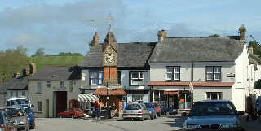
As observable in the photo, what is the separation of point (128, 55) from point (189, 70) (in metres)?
8.53

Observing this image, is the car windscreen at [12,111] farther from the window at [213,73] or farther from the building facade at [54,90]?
the building facade at [54,90]

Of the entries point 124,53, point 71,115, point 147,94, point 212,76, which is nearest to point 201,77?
point 212,76

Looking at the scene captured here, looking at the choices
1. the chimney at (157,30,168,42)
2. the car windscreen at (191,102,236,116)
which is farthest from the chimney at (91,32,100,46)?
the car windscreen at (191,102,236,116)

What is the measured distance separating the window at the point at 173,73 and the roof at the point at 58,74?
14.7 meters

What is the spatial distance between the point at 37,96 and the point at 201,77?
25541mm

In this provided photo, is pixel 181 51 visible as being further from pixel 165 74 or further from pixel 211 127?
pixel 211 127

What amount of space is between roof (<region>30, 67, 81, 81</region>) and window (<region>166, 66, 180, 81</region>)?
14.7m

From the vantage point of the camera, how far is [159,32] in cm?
6894

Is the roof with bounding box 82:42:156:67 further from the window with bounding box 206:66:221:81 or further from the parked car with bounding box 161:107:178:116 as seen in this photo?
the window with bounding box 206:66:221:81

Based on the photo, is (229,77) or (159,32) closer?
(229,77)

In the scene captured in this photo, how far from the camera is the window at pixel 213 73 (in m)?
61.9

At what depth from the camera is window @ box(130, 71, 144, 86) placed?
65625mm

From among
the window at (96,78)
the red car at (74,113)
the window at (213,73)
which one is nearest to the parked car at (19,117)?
the red car at (74,113)

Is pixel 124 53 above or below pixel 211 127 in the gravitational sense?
above
